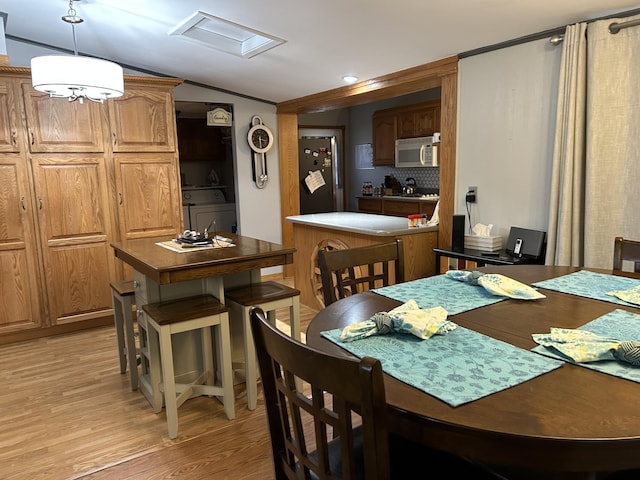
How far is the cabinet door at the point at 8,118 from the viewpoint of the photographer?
3311mm

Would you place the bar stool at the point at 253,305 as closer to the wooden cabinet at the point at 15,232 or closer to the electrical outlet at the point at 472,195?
the electrical outlet at the point at 472,195

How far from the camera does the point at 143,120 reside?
3.83m

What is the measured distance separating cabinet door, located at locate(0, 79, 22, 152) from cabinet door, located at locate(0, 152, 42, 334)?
0.08 metres

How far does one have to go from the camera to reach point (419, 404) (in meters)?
0.89

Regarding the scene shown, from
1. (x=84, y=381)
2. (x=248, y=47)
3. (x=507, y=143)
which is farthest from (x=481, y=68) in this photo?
(x=84, y=381)

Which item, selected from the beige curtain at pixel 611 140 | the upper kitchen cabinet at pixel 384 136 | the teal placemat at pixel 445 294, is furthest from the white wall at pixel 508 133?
the upper kitchen cabinet at pixel 384 136

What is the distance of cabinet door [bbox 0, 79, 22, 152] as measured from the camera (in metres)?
3.31

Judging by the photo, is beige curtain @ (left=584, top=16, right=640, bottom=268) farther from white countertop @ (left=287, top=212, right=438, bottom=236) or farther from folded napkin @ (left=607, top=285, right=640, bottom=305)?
white countertop @ (left=287, top=212, right=438, bottom=236)

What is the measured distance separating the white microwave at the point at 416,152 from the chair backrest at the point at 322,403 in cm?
503

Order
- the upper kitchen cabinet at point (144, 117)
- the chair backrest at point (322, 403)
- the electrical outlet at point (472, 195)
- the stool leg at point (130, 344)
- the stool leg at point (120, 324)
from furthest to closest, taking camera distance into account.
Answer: the upper kitchen cabinet at point (144, 117)
the electrical outlet at point (472, 195)
the stool leg at point (120, 324)
the stool leg at point (130, 344)
the chair backrest at point (322, 403)

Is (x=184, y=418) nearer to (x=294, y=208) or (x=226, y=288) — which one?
(x=226, y=288)

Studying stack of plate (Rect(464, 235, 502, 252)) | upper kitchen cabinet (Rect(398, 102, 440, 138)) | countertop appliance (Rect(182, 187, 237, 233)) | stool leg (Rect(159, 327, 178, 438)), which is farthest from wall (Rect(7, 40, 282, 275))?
stool leg (Rect(159, 327, 178, 438))

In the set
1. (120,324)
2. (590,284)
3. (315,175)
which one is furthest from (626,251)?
(315,175)

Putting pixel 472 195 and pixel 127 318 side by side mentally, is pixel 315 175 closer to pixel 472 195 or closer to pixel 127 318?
pixel 472 195
